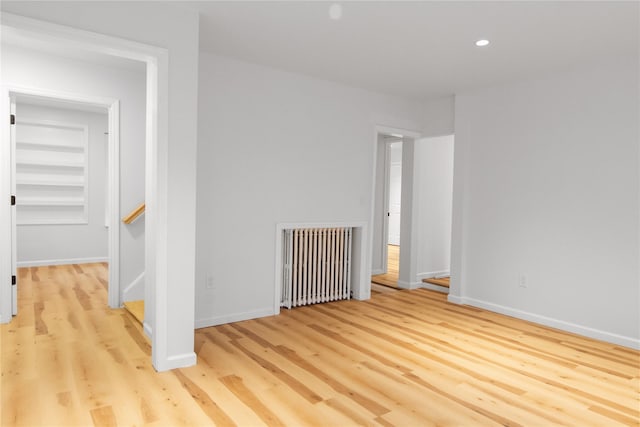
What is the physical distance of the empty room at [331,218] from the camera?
2.69 meters

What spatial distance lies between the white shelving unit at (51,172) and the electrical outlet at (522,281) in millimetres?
6568

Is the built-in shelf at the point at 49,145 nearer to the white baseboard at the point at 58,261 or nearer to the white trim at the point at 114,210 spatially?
the white baseboard at the point at 58,261

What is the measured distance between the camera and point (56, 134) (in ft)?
22.9

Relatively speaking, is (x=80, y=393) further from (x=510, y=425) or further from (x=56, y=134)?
(x=56, y=134)

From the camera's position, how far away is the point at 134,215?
4.37 m

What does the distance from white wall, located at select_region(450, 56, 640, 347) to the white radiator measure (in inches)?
51.4

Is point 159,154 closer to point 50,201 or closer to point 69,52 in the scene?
point 69,52

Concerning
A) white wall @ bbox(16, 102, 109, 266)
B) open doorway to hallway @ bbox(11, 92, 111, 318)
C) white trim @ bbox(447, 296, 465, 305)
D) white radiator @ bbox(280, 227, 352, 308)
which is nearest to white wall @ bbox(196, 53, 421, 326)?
white radiator @ bbox(280, 227, 352, 308)

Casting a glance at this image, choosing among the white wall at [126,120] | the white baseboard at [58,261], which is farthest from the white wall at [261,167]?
the white baseboard at [58,261]

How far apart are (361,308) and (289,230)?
118 centimetres

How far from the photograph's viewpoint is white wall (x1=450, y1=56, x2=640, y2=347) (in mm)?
3770

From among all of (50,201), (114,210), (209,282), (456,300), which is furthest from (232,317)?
(50,201)

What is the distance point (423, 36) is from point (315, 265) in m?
2.60

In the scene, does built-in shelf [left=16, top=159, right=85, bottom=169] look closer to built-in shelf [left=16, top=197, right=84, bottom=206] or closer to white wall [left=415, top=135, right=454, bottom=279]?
built-in shelf [left=16, top=197, right=84, bottom=206]
